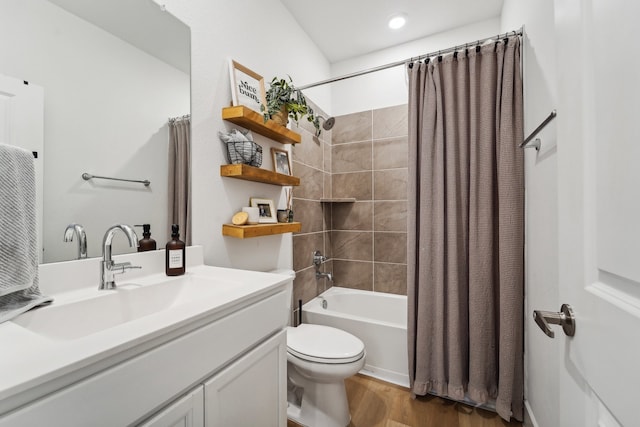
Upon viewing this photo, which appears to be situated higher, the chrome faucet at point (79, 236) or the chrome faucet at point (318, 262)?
the chrome faucet at point (79, 236)

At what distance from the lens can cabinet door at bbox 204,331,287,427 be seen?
2.42 ft

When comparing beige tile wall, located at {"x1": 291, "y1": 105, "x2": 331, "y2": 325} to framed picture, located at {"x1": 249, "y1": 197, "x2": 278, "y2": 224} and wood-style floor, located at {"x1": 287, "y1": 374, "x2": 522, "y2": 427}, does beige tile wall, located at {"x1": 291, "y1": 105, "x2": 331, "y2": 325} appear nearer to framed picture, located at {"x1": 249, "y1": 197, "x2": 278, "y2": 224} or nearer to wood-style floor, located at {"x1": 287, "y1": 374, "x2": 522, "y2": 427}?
framed picture, located at {"x1": 249, "y1": 197, "x2": 278, "y2": 224}

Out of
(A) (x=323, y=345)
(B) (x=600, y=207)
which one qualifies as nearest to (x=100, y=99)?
(B) (x=600, y=207)

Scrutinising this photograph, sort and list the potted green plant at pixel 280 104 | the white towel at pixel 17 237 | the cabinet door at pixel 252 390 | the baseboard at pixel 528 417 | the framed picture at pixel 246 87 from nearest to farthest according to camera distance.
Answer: the white towel at pixel 17 237, the cabinet door at pixel 252 390, the baseboard at pixel 528 417, the framed picture at pixel 246 87, the potted green plant at pixel 280 104

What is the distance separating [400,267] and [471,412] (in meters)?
1.12

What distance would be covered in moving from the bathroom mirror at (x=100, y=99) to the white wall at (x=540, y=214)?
1605mm

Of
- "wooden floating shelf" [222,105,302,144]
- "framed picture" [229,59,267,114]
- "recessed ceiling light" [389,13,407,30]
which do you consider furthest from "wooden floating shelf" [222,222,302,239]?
"recessed ceiling light" [389,13,407,30]

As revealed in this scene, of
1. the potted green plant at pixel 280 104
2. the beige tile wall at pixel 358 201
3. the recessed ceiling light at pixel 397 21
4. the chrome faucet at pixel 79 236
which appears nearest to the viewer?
the chrome faucet at pixel 79 236

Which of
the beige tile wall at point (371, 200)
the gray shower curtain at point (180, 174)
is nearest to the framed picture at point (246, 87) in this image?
the gray shower curtain at point (180, 174)

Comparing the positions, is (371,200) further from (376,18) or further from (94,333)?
(94,333)

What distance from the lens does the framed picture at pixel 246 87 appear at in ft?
4.73

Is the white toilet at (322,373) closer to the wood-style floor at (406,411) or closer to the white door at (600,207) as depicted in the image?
the wood-style floor at (406,411)

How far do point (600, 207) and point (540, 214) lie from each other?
1.00m

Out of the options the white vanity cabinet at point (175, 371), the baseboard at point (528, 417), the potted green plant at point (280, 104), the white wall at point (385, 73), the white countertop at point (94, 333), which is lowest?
the baseboard at point (528, 417)
